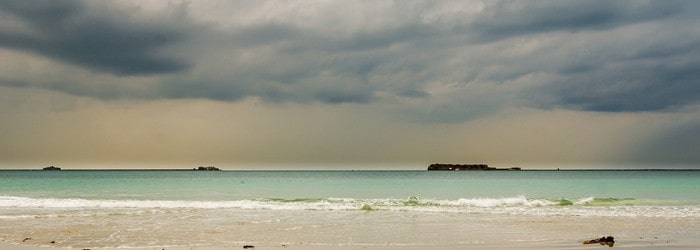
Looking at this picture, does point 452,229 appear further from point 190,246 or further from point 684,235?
point 190,246

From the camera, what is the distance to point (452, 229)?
1653 cm

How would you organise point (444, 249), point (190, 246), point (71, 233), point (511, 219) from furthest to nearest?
1. point (511, 219)
2. point (71, 233)
3. point (190, 246)
4. point (444, 249)

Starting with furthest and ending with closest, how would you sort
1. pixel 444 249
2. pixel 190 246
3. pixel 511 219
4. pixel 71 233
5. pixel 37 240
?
pixel 511 219 → pixel 71 233 → pixel 37 240 → pixel 190 246 → pixel 444 249

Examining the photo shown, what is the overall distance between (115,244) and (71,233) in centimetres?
338

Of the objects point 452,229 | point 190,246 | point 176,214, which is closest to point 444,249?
point 452,229

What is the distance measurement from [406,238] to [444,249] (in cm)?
231

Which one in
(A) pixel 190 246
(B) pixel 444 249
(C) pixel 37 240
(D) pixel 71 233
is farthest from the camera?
(D) pixel 71 233

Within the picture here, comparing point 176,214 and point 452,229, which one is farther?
point 176,214

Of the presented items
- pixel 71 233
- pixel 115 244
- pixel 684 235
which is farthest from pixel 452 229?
pixel 71 233

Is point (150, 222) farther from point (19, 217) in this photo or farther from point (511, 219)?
point (511, 219)

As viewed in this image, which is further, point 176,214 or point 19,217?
point 176,214

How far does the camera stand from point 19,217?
21.1 metres

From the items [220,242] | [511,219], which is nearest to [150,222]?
[220,242]

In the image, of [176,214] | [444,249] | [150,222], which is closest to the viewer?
[444,249]
